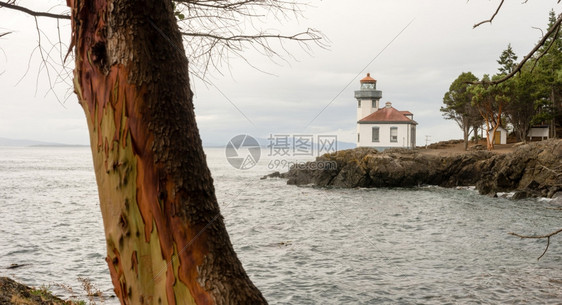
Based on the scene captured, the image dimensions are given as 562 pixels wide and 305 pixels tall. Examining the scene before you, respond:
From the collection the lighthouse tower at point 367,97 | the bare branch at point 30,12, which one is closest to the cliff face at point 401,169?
the lighthouse tower at point 367,97

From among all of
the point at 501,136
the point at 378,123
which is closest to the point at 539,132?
the point at 501,136

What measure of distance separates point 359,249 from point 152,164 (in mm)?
14182

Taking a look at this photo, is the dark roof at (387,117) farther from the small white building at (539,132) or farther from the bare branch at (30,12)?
the bare branch at (30,12)

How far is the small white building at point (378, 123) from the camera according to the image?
193 feet

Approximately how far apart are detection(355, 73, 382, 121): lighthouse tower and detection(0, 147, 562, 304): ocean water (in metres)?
33.4

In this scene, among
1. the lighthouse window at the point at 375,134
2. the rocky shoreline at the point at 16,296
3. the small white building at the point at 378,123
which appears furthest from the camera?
the lighthouse window at the point at 375,134

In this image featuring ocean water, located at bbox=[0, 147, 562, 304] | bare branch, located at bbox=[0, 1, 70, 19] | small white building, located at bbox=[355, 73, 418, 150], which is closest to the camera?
bare branch, located at bbox=[0, 1, 70, 19]

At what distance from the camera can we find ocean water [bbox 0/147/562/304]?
1108 cm

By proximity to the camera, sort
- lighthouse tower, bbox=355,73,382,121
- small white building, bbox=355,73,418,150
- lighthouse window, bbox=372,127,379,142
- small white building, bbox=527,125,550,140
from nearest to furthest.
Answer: small white building, bbox=527,125,550,140
small white building, bbox=355,73,418,150
lighthouse window, bbox=372,127,379,142
lighthouse tower, bbox=355,73,382,121

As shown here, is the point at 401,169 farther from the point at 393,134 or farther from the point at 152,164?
the point at 152,164

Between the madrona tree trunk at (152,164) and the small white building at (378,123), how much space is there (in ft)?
189

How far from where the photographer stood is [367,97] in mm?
63188

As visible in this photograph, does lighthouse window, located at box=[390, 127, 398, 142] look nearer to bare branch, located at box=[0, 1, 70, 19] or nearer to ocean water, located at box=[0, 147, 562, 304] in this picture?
ocean water, located at box=[0, 147, 562, 304]

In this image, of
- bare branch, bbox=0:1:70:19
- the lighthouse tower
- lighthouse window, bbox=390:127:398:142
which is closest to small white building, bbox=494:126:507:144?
lighthouse window, bbox=390:127:398:142
